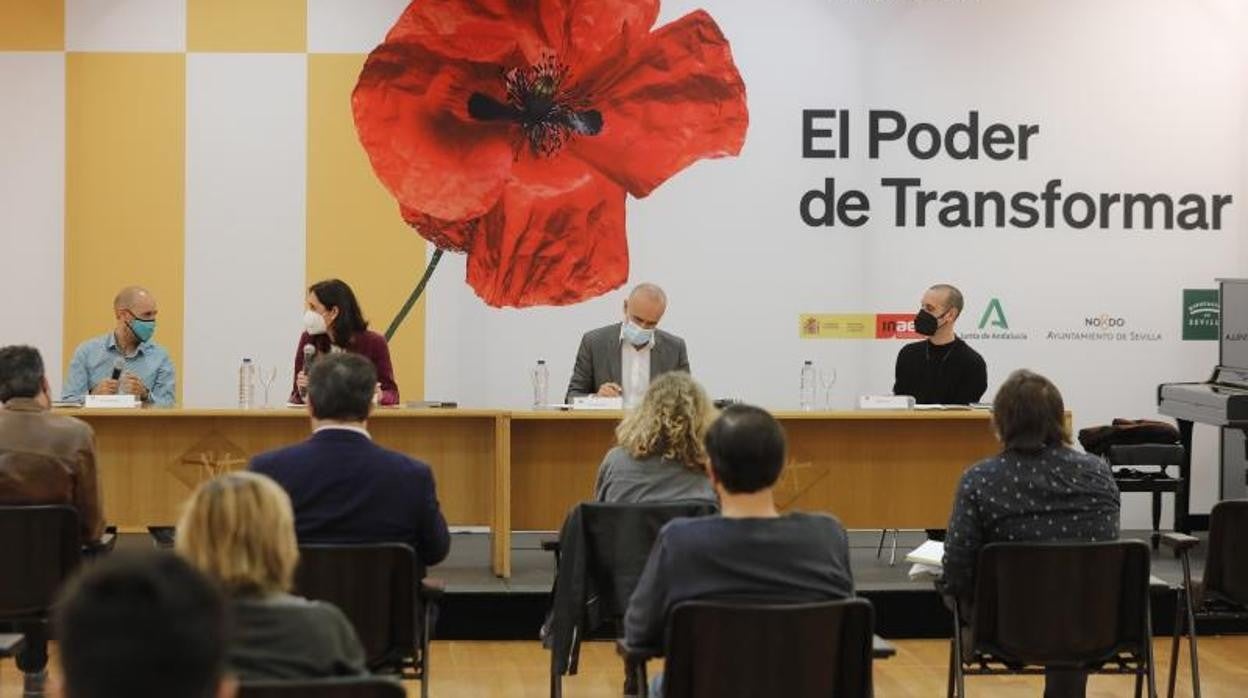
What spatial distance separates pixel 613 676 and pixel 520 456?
124 centimetres

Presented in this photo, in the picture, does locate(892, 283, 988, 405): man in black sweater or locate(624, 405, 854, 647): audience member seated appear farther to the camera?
locate(892, 283, 988, 405): man in black sweater

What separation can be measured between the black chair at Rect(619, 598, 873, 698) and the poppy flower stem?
5663mm

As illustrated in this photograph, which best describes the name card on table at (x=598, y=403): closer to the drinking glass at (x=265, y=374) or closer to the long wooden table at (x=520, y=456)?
the long wooden table at (x=520, y=456)

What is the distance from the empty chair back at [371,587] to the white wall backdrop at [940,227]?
469cm

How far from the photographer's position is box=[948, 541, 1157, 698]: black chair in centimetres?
427

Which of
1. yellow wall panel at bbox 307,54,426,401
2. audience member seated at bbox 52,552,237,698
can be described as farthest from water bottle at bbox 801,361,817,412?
audience member seated at bbox 52,552,237,698

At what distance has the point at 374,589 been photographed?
4.16m

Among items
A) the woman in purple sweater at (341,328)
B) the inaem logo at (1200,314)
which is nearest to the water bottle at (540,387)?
the woman in purple sweater at (341,328)

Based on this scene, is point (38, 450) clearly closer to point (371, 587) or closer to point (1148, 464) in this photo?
point (371, 587)

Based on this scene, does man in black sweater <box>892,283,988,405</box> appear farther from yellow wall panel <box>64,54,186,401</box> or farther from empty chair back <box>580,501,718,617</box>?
yellow wall panel <box>64,54,186,401</box>

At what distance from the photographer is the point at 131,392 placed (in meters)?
7.20

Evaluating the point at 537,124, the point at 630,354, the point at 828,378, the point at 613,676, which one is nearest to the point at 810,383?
the point at 828,378

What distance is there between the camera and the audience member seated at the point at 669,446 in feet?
15.8

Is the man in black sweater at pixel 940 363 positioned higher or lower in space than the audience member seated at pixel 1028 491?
higher
